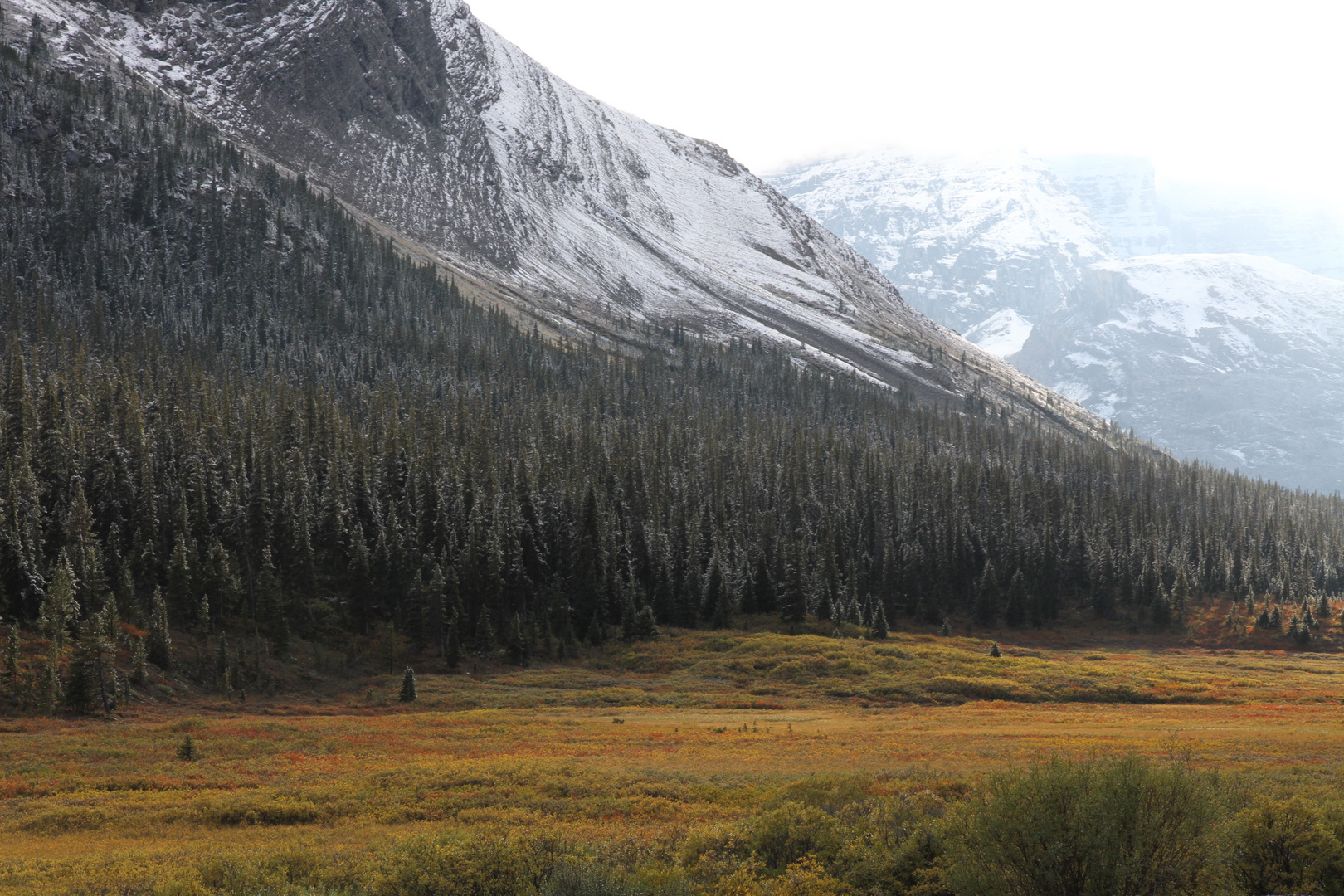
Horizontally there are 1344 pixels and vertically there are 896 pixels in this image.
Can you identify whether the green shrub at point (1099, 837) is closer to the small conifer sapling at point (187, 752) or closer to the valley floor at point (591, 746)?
the valley floor at point (591, 746)

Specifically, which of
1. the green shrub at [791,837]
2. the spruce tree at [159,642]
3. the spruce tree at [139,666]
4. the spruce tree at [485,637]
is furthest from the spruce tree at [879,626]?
the green shrub at [791,837]

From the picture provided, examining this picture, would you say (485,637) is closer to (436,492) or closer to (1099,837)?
(436,492)

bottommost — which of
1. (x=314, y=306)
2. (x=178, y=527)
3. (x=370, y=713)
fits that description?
(x=370, y=713)

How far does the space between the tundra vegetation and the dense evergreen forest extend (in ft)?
1.96

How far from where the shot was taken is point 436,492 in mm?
92938

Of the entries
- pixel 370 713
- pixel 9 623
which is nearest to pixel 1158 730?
pixel 370 713

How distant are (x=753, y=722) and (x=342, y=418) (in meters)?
76.9

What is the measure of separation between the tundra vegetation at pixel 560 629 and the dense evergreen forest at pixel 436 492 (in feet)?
1.96

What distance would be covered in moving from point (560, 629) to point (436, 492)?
783 inches

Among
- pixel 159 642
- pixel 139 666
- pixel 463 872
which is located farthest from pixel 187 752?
pixel 463 872

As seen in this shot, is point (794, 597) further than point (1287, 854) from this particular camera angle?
Yes

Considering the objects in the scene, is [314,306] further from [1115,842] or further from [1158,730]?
[1115,842]

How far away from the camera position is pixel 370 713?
196ft

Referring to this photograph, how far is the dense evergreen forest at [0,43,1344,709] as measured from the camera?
76.7 m
